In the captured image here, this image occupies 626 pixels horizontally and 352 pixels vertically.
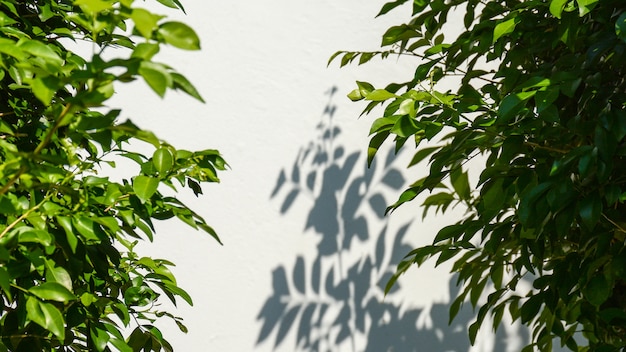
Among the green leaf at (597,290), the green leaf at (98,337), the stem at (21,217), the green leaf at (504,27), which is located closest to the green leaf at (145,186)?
the stem at (21,217)

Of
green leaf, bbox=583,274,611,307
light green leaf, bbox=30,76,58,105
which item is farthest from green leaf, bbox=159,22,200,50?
green leaf, bbox=583,274,611,307

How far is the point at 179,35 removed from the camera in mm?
629

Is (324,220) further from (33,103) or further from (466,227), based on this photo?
(33,103)

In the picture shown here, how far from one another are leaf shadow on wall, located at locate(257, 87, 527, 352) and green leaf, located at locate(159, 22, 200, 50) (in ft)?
5.38

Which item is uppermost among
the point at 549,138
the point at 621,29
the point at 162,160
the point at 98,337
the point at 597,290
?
the point at 621,29

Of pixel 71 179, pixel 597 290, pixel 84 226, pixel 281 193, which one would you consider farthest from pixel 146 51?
pixel 281 193

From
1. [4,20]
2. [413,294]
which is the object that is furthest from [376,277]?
[4,20]

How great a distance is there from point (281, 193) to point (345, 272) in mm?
308

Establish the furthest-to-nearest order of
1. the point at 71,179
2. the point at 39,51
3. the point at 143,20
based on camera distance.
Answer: the point at 71,179, the point at 39,51, the point at 143,20

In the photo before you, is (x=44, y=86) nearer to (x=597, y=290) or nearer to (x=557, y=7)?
(x=557, y=7)

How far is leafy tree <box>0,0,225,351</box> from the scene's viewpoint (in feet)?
2.15

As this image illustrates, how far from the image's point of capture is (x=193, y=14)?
225 cm

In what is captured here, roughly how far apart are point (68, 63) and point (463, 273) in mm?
952

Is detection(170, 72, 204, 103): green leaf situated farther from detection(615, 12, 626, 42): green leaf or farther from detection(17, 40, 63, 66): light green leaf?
detection(615, 12, 626, 42): green leaf
